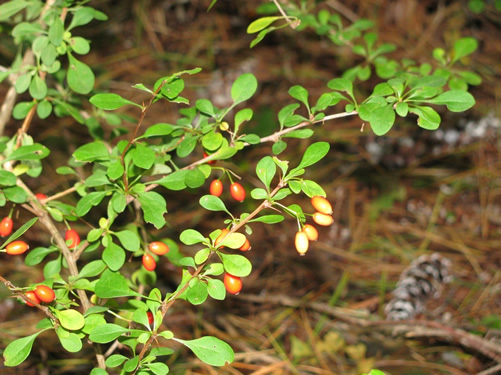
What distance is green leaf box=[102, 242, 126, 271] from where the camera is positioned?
4.14 ft

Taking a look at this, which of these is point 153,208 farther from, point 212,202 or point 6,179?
point 6,179

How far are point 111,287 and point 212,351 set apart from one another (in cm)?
26

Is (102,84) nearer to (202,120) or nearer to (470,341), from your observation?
(202,120)

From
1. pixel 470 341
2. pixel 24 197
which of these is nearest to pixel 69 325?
pixel 24 197

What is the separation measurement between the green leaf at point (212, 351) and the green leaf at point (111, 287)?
0.53ft

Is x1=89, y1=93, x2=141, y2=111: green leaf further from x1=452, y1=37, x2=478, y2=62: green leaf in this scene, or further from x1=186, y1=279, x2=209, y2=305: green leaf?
x1=452, y1=37, x2=478, y2=62: green leaf

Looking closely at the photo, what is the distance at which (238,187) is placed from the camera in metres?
1.33

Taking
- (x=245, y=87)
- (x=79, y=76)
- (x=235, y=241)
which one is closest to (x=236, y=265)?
(x=235, y=241)

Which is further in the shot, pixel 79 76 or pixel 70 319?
pixel 79 76

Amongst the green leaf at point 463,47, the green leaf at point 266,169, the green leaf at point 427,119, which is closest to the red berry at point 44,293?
the green leaf at point 266,169

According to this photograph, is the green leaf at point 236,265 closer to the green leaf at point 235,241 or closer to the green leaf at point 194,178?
the green leaf at point 235,241

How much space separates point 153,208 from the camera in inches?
49.9

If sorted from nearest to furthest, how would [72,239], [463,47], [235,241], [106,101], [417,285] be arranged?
[235,241]
[106,101]
[72,239]
[463,47]
[417,285]

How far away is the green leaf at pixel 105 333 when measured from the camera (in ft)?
3.75
